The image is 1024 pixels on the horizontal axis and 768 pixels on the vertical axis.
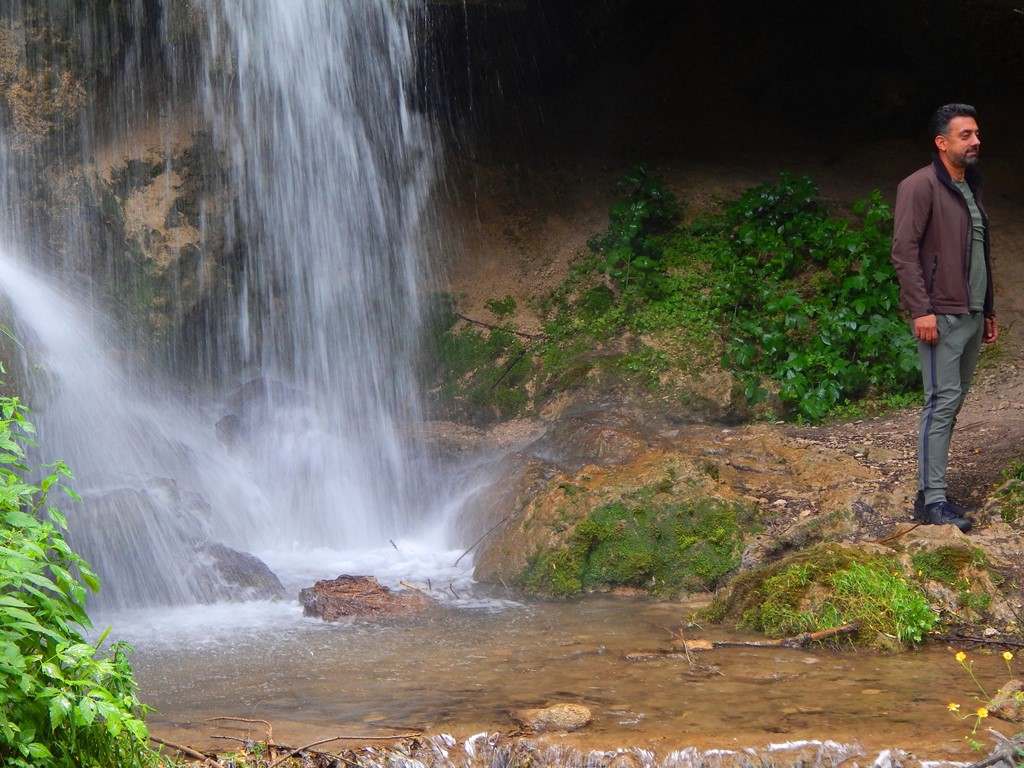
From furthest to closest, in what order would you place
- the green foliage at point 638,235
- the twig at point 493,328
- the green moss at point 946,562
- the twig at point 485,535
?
1. the green foliage at point 638,235
2. the twig at point 493,328
3. the twig at point 485,535
4. the green moss at point 946,562

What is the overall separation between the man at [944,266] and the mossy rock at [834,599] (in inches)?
30.6

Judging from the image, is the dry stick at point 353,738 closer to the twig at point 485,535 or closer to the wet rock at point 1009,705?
Result: the wet rock at point 1009,705

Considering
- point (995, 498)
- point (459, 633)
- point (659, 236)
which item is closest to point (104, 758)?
point (459, 633)

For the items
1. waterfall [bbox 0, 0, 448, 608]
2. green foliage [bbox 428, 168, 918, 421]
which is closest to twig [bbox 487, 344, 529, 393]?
green foliage [bbox 428, 168, 918, 421]

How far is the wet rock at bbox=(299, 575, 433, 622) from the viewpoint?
19.1 feet

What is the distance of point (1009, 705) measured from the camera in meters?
3.71

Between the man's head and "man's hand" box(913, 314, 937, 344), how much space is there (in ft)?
2.52

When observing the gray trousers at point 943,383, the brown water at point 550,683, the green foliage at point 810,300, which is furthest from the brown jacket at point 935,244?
the green foliage at point 810,300

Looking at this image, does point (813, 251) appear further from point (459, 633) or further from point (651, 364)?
point (459, 633)

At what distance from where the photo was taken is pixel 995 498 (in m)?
5.69

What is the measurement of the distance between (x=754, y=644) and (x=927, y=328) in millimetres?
1804

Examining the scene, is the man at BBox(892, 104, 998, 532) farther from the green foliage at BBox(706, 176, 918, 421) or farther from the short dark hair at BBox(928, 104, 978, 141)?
the green foliage at BBox(706, 176, 918, 421)

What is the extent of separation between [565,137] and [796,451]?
4654 mm

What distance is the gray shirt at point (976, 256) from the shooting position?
5418mm
